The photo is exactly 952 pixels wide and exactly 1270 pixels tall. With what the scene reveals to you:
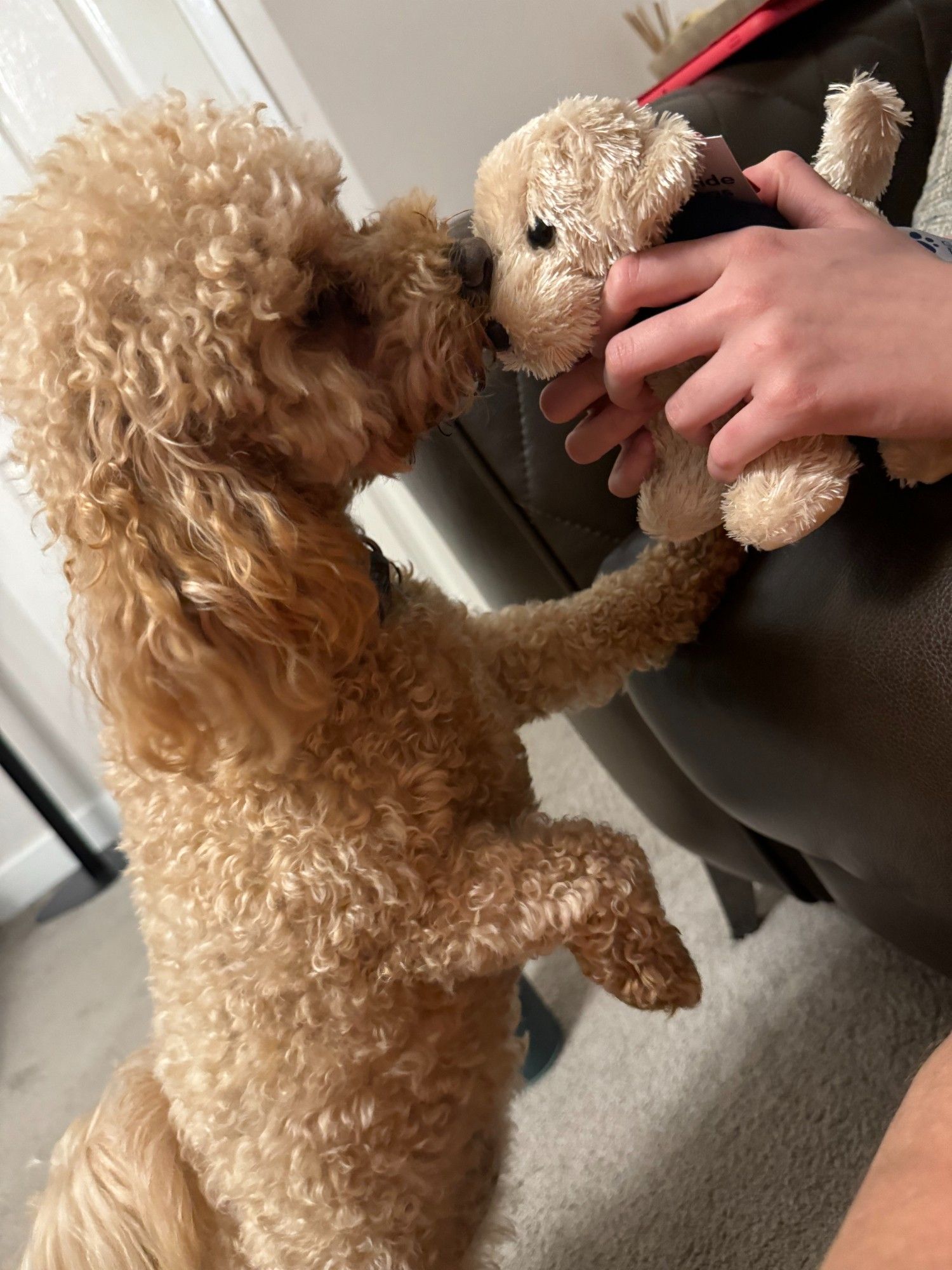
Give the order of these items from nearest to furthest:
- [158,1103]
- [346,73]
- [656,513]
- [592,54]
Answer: [656,513]
[158,1103]
[346,73]
[592,54]

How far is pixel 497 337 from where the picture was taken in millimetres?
738

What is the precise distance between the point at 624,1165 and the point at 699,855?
40cm

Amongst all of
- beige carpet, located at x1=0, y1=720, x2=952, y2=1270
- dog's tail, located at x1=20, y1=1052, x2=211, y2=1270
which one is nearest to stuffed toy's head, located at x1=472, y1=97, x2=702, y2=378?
dog's tail, located at x1=20, y1=1052, x2=211, y2=1270

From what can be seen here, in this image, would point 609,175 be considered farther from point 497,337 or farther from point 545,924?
point 545,924

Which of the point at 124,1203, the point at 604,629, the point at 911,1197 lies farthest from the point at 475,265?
the point at 124,1203

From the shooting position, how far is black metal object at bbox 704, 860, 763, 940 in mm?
1225

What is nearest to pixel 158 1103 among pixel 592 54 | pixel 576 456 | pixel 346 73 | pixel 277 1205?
pixel 277 1205

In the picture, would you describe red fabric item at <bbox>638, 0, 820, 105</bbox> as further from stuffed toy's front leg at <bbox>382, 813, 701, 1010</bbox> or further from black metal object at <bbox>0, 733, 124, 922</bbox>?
black metal object at <bbox>0, 733, 124, 922</bbox>

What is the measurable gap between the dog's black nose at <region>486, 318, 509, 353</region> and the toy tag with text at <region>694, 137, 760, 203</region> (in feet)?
0.60

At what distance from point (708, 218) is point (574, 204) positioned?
90mm

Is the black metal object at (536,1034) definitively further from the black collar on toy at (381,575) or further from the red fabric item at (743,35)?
the red fabric item at (743,35)

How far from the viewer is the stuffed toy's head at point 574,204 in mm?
594

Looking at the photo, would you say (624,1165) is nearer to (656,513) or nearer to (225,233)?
(656,513)

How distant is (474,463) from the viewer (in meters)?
0.97
